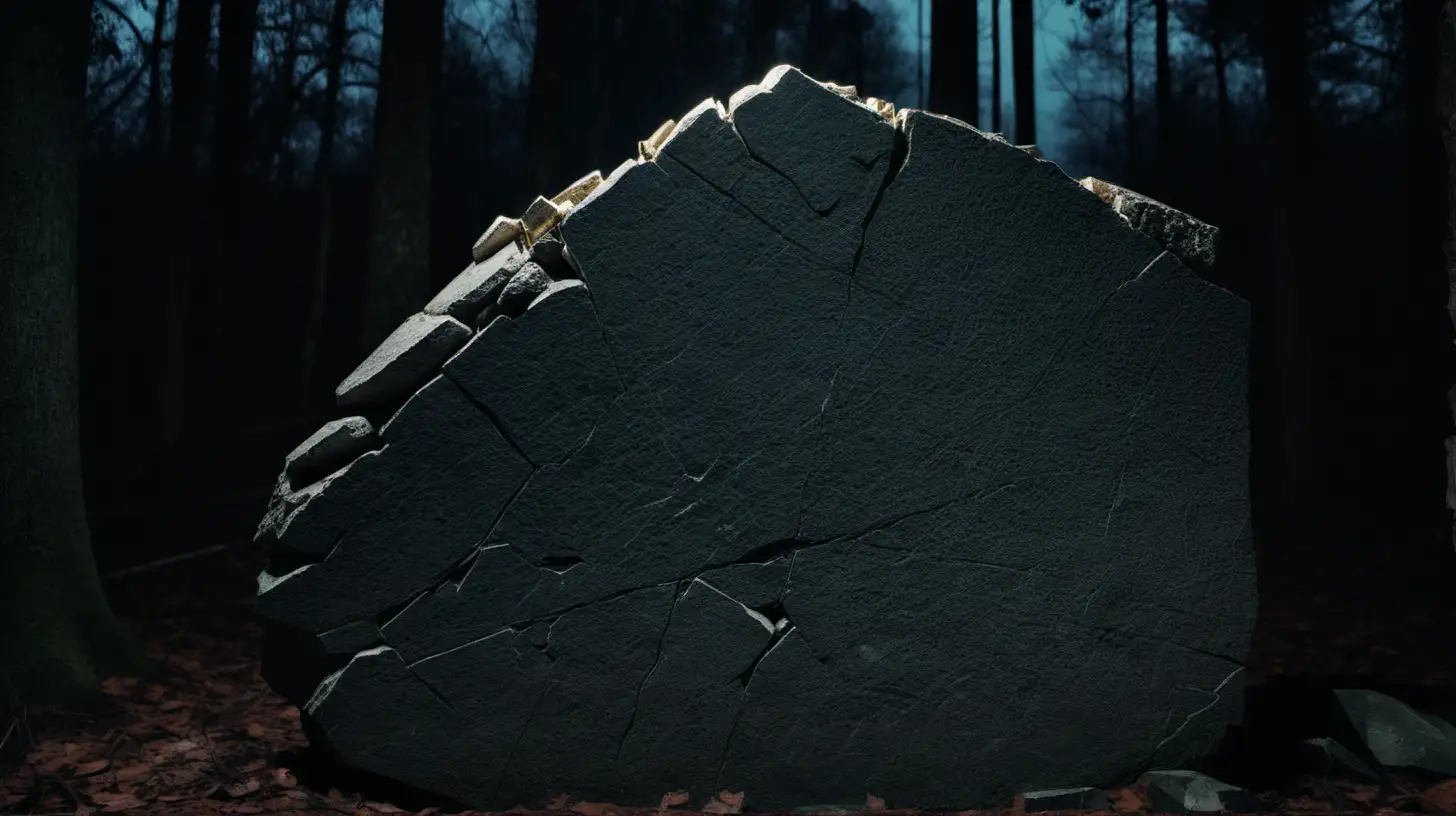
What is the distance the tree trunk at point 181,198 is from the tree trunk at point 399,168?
3842mm

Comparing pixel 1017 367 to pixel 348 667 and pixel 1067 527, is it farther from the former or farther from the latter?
pixel 348 667

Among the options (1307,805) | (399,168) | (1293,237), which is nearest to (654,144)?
(1307,805)

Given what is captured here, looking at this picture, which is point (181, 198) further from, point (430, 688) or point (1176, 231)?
point (1176, 231)

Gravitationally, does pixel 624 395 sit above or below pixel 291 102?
Result: below

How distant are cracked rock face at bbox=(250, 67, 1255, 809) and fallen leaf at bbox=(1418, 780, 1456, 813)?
61 centimetres

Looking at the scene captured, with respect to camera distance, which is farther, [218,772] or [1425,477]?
[1425,477]

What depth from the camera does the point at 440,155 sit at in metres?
18.6

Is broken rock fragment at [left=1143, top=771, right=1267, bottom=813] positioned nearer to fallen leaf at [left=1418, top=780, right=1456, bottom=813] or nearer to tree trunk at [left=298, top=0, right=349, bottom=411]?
fallen leaf at [left=1418, top=780, right=1456, bottom=813]

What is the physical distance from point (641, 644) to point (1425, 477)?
9664 mm

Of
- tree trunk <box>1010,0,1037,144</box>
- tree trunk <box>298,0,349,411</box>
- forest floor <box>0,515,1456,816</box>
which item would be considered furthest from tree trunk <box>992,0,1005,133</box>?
forest floor <box>0,515,1456,816</box>

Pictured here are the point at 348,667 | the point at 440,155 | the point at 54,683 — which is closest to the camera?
the point at 348,667

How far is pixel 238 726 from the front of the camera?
427cm

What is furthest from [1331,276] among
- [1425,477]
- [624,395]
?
[624,395]

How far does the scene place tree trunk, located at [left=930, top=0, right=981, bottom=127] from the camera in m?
7.48
